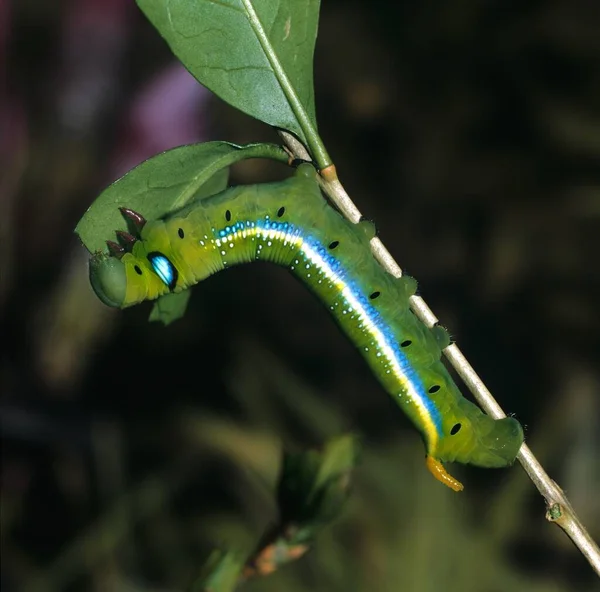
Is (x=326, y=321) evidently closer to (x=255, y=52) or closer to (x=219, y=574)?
(x=219, y=574)

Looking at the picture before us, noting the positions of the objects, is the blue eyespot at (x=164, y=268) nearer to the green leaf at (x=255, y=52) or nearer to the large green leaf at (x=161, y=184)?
the large green leaf at (x=161, y=184)

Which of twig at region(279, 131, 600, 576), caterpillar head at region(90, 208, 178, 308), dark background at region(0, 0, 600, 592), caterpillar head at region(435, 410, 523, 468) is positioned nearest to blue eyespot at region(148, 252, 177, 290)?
caterpillar head at region(90, 208, 178, 308)

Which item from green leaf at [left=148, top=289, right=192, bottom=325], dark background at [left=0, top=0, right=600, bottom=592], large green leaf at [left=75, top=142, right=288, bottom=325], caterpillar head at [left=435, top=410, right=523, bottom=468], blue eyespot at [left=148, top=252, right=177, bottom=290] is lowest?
dark background at [left=0, top=0, right=600, bottom=592]

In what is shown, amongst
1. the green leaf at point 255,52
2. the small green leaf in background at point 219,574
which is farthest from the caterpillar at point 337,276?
the small green leaf in background at point 219,574

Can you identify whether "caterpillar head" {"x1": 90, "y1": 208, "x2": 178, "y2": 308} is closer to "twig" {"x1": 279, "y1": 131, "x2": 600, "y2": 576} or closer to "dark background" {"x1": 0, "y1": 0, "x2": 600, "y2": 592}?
"twig" {"x1": 279, "y1": 131, "x2": 600, "y2": 576}

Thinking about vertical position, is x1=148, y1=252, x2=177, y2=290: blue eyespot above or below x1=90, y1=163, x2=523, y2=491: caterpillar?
above

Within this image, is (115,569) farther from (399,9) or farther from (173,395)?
(399,9)
